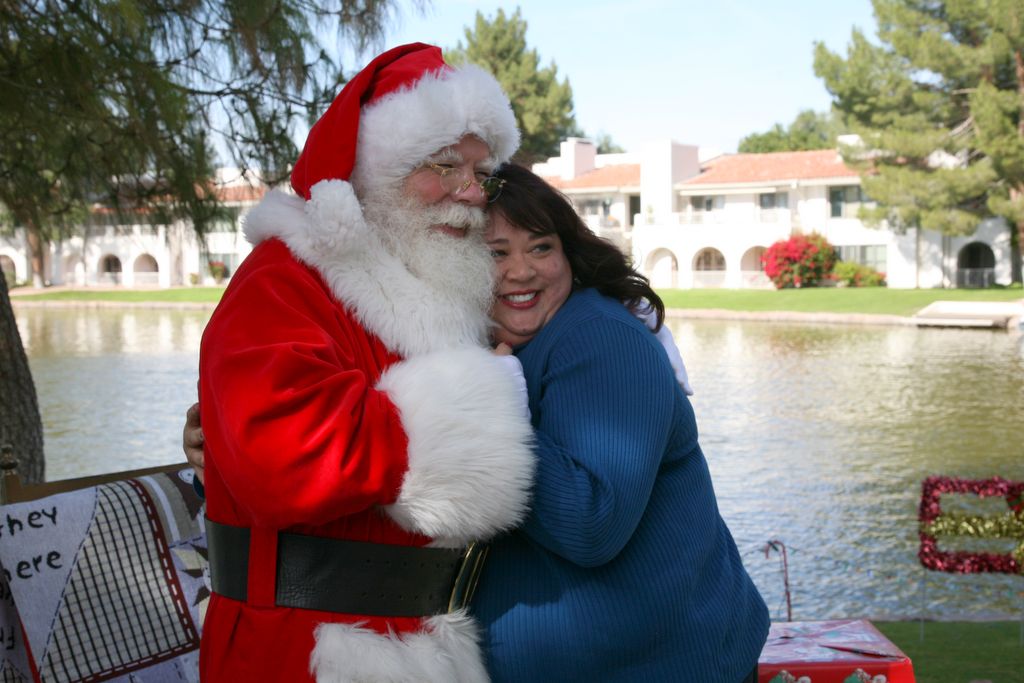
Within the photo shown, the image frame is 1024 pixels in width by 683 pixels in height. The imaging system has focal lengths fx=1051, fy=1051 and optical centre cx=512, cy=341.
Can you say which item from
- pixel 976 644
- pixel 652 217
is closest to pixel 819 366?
pixel 976 644

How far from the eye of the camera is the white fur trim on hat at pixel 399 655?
181 centimetres

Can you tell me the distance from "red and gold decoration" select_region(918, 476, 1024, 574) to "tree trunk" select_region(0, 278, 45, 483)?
4280mm

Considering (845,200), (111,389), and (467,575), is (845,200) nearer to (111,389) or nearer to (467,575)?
(111,389)

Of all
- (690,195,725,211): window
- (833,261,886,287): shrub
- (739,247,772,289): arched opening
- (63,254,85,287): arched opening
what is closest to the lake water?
(833,261,886,287): shrub

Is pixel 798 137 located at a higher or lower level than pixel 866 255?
higher

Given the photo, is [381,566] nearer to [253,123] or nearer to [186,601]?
[186,601]

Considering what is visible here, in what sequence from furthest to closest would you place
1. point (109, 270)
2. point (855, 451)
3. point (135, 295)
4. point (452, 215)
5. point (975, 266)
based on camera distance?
point (109, 270)
point (135, 295)
point (975, 266)
point (855, 451)
point (452, 215)

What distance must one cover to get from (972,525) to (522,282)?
155 inches

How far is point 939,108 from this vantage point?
32.0m

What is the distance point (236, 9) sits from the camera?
15.1 feet

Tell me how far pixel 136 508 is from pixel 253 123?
2428mm

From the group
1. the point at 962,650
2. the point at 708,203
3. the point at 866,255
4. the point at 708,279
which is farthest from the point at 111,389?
the point at 708,203

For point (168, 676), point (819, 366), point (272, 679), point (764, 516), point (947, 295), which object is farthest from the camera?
point (947, 295)

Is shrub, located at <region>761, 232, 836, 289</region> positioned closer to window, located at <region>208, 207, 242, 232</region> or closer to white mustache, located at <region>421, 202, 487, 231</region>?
window, located at <region>208, 207, 242, 232</region>
